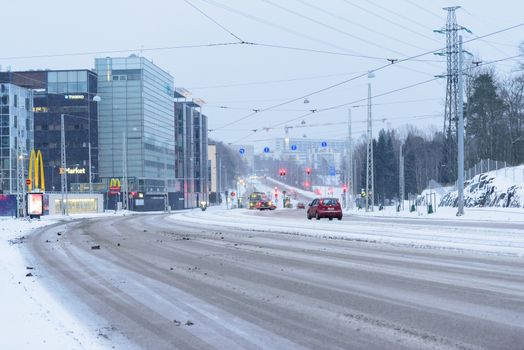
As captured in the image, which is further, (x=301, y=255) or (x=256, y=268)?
(x=301, y=255)

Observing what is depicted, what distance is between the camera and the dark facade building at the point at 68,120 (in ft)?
357

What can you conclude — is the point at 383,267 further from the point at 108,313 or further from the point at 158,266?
the point at 108,313

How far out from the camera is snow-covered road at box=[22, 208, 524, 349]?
7547 mm

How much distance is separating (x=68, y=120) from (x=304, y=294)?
10603 cm

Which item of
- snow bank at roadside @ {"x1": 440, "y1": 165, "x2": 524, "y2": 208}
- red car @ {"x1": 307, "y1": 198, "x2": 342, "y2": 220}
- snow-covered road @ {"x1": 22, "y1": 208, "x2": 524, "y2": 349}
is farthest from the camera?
snow bank at roadside @ {"x1": 440, "y1": 165, "x2": 524, "y2": 208}

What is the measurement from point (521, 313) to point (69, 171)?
108 metres

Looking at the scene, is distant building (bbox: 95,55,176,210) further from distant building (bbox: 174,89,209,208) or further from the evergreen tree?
the evergreen tree

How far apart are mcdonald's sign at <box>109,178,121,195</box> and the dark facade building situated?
3.70m

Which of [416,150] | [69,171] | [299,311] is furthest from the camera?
[416,150]

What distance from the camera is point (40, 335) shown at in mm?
7738

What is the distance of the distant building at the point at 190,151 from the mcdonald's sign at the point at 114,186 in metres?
24.1

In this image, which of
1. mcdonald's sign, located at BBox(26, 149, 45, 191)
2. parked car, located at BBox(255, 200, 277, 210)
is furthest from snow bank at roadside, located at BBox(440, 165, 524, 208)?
mcdonald's sign, located at BBox(26, 149, 45, 191)

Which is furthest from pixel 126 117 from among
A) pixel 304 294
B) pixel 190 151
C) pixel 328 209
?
pixel 304 294

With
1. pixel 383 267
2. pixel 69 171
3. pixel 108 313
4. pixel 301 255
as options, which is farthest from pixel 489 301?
pixel 69 171
